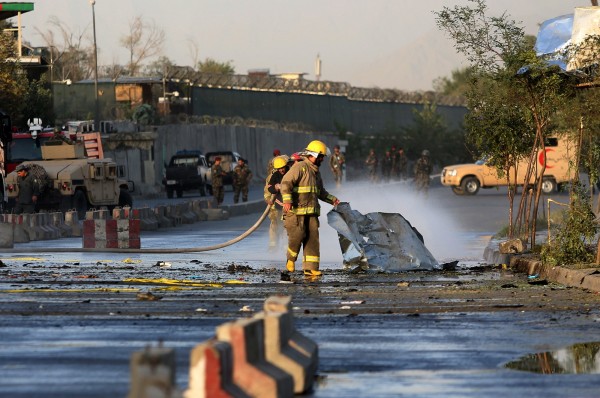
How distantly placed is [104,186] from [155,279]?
21.7 meters

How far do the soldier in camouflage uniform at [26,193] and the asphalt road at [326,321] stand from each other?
482 inches

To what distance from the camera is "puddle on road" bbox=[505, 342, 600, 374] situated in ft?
Answer: 33.3

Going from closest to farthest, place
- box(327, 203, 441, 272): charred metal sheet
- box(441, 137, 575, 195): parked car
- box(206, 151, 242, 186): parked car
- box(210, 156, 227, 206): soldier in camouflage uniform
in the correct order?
box(327, 203, 441, 272): charred metal sheet, box(210, 156, 227, 206): soldier in camouflage uniform, box(441, 137, 575, 195): parked car, box(206, 151, 242, 186): parked car

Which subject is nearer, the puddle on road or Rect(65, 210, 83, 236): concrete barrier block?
the puddle on road

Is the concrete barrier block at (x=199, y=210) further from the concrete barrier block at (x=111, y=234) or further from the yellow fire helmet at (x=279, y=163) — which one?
the yellow fire helmet at (x=279, y=163)

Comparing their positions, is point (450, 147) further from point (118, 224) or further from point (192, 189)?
point (118, 224)

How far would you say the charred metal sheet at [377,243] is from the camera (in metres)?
21.7

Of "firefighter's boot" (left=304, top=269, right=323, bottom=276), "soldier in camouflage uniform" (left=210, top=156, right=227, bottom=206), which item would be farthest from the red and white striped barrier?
"soldier in camouflage uniform" (left=210, top=156, right=227, bottom=206)

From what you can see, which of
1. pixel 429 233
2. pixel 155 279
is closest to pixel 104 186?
pixel 429 233

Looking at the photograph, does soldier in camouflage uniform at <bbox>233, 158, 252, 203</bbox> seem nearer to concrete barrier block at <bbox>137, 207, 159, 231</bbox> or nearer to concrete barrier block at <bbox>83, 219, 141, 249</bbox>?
concrete barrier block at <bbox>137, 207, 159, 231</bbox>

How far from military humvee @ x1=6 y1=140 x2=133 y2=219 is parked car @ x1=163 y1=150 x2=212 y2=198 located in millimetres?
17494

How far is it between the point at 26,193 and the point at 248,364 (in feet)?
97.2

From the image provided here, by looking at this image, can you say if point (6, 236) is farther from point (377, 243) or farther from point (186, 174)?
point (186, 174)

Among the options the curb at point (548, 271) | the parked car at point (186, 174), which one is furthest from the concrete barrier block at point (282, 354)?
the parked car at point (186, 174)
